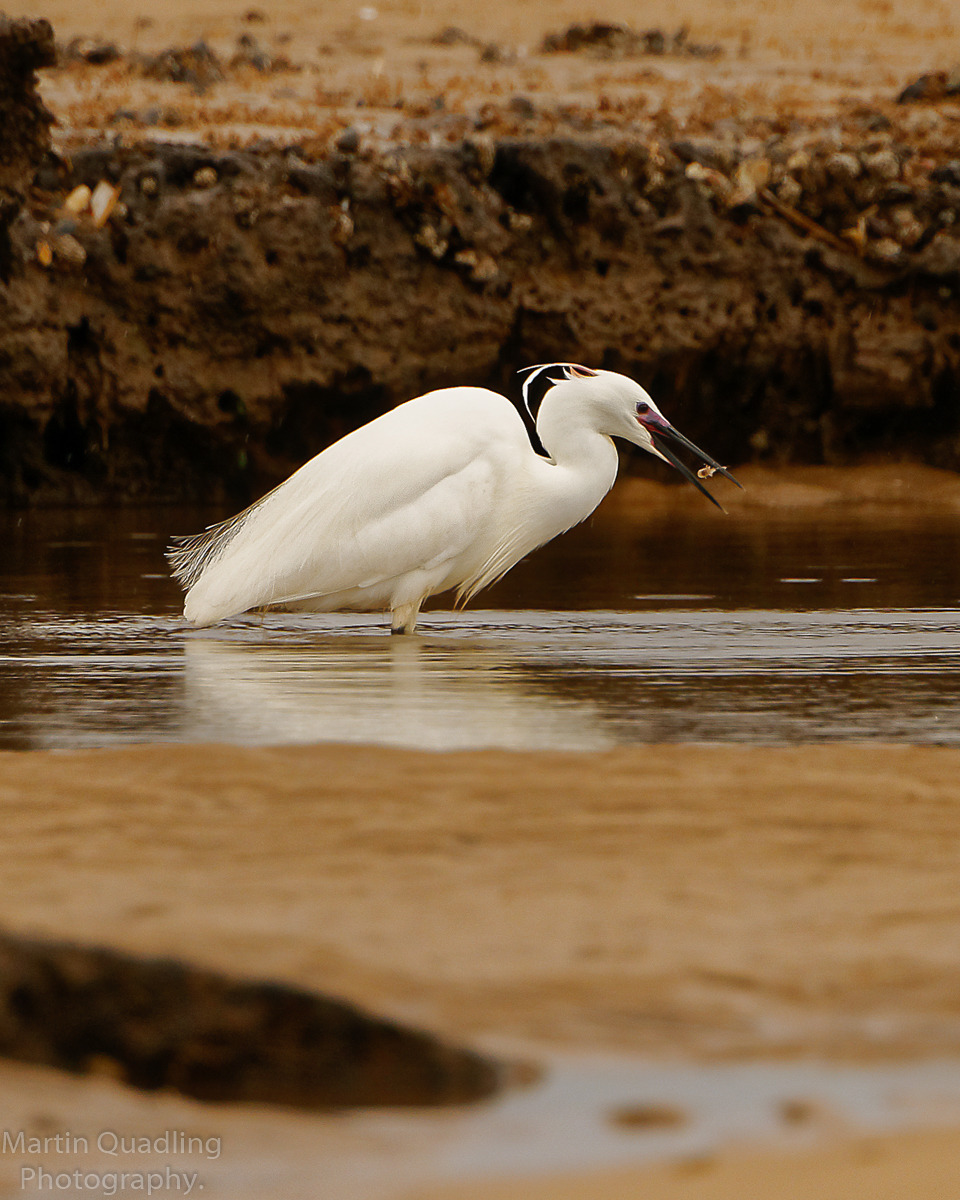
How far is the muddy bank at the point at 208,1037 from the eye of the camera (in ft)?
8.53

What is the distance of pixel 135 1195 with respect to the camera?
224 centimetres

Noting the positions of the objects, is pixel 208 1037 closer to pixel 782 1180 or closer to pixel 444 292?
pixel 782 1180

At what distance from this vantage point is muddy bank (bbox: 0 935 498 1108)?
2.60 m

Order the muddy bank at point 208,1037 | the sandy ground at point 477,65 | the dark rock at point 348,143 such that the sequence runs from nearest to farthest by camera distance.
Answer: the muddy bank at point 208,1037 < the dark rock at point 348,143 < the sandy ground at point 477,65

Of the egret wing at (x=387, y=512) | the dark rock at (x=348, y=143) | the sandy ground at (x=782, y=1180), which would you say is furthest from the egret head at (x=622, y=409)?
the dark rock at (x=348, y=143)

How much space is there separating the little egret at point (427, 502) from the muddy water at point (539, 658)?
0.24 metres

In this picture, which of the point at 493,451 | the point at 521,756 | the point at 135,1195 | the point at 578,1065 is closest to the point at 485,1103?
the point at 578,1065

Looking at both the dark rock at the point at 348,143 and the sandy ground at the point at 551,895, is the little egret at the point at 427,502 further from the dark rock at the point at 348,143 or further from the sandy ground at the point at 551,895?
the dark rock at the point at 348,143

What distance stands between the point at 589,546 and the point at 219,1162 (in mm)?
9478

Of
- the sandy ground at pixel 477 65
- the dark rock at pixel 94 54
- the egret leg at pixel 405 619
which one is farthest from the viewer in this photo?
the dark rock at pixel 94 54

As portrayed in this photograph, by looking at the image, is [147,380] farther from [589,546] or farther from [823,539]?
[823,539]

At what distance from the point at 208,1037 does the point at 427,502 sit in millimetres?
4805

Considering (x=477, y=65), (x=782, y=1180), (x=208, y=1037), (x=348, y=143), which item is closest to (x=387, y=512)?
(x=208, y=1037)

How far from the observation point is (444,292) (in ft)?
50.8
